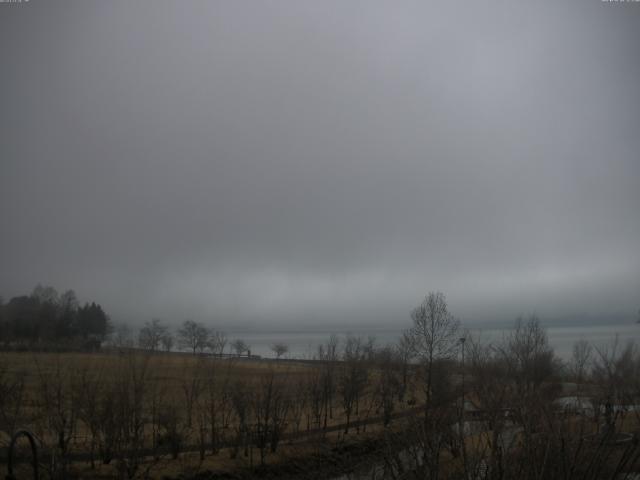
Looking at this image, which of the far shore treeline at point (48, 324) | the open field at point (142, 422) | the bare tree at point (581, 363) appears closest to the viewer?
the open field at point (142, 422)

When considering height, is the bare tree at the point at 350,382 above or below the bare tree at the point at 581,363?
below

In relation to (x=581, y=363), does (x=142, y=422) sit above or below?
below

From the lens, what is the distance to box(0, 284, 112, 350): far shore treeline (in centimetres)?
8444

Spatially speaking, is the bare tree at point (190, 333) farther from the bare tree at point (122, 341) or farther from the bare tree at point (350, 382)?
the bare tree at point (350, 382)

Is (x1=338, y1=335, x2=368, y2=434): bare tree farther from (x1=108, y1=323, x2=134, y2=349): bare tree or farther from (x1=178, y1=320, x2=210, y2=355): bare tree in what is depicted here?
(x1=178, y1=320, x2=210, y2=355): bare tree

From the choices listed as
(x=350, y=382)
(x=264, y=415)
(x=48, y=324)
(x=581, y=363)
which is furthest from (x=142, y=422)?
(x=48, y=324)

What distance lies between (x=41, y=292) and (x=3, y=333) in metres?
64.6

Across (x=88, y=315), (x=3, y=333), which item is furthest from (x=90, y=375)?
(x=88, y=315)

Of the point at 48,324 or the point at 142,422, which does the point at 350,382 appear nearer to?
the point at 142,422

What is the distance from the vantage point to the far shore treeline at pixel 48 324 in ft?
277

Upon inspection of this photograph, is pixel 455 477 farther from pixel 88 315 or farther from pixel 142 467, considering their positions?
pixel 88 315

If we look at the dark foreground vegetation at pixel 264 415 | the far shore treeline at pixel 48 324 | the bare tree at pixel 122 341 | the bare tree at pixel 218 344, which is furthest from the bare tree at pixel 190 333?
the dark foreground vegetation at pixel 264 415

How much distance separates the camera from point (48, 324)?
96.0m

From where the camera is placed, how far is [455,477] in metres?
10.7
